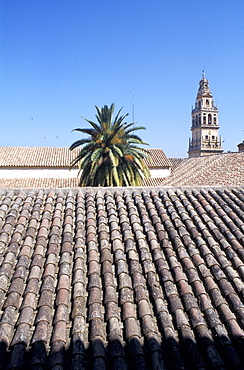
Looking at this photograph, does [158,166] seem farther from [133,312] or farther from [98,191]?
[133,312]

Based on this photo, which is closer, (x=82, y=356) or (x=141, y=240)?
(x=82, y=356)

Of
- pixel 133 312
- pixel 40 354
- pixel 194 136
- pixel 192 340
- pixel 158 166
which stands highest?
pixel 194 136

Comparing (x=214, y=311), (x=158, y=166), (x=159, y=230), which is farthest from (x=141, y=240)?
(x=158, y=166)

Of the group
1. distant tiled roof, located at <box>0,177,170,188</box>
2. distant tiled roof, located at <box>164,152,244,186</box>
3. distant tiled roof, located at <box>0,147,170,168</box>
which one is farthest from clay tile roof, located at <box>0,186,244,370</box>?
distant tiled roof, located at <box>0,147,170,168</box>

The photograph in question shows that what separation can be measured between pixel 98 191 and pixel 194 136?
5899 cm

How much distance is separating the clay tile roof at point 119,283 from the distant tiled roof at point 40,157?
2510 cm

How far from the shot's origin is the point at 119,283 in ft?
15.3

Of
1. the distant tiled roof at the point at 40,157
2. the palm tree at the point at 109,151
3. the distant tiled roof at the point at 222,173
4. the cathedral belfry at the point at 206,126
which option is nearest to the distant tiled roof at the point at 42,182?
the distant tiled roof at the point at 40,157

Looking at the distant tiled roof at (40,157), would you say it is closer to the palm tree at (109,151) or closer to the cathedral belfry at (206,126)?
the palm tree at (109,151)

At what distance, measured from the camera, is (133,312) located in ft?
13.6

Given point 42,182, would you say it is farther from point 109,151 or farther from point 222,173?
point 222,173

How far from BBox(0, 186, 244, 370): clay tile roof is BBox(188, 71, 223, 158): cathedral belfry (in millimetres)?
56319

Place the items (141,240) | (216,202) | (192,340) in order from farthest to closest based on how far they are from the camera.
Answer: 1. (216,202)
2. (141,240)
3. (192,340)

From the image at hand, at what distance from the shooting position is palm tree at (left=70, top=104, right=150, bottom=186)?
19.3m
